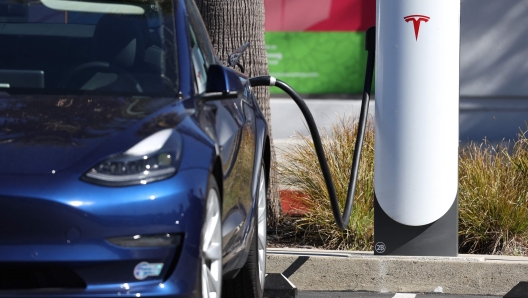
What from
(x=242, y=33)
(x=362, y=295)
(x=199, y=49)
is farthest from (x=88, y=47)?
(x=242, y=33)

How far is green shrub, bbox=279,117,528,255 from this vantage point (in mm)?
6418

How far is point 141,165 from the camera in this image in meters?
3.12

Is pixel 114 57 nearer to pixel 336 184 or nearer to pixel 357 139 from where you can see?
pixel 357 139

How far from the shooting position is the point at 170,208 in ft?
10.1

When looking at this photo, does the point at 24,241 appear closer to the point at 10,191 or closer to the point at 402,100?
the point at 10,191

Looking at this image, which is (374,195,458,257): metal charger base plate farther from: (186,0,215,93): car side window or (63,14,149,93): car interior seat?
(63,14,149,93): car interior seat

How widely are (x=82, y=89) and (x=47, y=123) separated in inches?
23.8

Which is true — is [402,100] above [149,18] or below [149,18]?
below

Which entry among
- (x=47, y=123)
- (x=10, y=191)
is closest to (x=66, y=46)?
(x=47, y=123)

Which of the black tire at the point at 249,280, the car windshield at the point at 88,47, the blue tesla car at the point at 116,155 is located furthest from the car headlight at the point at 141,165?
the black tire at the point at 249,280

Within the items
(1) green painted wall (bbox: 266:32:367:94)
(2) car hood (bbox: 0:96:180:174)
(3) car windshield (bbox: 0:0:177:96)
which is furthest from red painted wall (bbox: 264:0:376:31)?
(2) car hood (bbox: 0:96:180:174)

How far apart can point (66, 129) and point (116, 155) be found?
29cm

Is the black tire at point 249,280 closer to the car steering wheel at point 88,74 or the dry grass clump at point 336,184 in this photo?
the car steering wheel at point 88,74

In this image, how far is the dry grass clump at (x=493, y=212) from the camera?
6.39 meters
